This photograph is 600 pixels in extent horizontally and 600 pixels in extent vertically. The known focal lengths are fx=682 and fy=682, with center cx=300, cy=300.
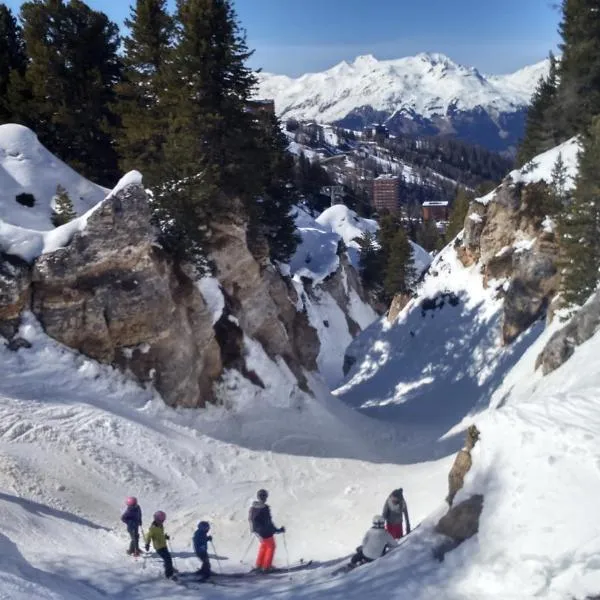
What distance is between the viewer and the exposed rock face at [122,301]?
1939 centimetres

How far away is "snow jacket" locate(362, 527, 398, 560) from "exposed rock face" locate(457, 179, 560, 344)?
70.4 ft

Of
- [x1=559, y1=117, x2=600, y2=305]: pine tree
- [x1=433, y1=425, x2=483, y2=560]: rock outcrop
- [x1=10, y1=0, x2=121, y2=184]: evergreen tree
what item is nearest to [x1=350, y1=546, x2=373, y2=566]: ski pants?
[x1=433, y1=425, x2=483, y2=560]: rock outcrop

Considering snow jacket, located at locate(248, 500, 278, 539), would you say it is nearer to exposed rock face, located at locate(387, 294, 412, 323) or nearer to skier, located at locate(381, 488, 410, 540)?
skier, located at locate(381, 488, 410, 540)

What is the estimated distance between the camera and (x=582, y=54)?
35.3 meters

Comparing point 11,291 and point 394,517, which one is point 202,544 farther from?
point 11,291

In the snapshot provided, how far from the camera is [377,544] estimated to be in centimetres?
1009

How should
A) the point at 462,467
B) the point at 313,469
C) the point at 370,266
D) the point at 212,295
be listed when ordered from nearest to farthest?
the point at 462,467, the point at 313,469, the point at 212,295, the point at 370,266

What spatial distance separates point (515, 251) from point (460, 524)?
26463 millimetres

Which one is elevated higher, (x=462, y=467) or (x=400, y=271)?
(x=400, y=271)

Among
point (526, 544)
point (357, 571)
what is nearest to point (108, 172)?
point (357, 571)

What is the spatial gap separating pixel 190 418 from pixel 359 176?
152m

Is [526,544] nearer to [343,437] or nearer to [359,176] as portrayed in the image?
[343,437]

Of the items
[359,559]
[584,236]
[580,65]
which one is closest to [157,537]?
[359,559]

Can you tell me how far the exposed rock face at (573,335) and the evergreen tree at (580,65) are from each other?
701 inches
